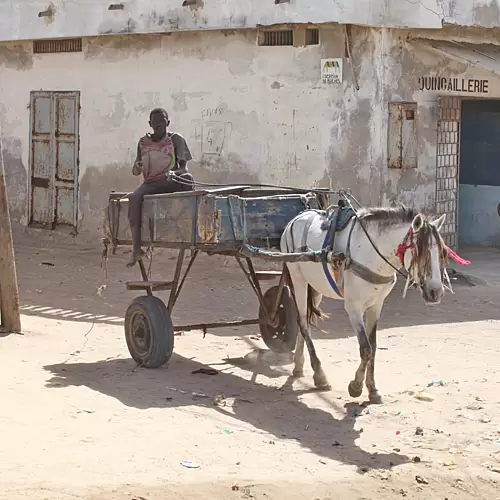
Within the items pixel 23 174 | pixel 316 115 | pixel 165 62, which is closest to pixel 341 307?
pixel 316 115

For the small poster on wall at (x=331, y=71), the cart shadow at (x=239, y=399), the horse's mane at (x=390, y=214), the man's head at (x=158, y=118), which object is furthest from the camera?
the small poster on wall at (x=331, y=71)

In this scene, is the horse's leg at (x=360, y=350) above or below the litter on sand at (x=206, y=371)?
above

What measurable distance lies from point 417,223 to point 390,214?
1.35ft

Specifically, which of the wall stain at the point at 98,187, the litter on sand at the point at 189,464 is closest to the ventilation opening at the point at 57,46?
the wall stain at the point at 98,187

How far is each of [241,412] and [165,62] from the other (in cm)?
820

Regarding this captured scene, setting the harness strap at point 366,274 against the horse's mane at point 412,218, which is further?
the harness strap at point 366,274

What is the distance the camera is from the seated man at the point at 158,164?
27.6 feet

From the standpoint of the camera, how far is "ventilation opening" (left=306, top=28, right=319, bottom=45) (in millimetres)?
12711

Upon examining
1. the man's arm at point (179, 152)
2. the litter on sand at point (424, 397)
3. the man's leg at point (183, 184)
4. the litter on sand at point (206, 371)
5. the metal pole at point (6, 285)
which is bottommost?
the litter on sand at point (206, 371)

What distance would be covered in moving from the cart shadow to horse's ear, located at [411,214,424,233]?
138 cm

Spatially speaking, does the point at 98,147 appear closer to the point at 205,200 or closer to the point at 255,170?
the point at 255,170

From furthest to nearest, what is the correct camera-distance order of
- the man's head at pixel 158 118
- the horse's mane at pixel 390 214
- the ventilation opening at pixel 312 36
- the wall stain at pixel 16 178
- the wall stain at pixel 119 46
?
the wall stain at pixel 16 178, the wall stain at pixel 119 46, the ventilation opening at pixel 312 36, the man's head at pixel 158 118, the horse's mane at pixel 390 214

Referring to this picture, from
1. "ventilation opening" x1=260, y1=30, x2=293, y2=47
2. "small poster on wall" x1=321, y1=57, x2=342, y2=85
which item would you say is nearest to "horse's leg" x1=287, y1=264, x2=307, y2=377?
"small poster on wall" x1=321, y1=57, x2=342, y2=85

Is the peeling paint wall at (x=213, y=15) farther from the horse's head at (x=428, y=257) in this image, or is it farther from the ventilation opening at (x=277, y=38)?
the horse's head at (x=428, y=257)
